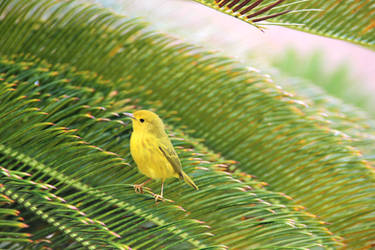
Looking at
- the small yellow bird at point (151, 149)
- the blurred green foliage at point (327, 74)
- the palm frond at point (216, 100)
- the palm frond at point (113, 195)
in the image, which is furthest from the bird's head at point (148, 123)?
the blurred green foliage at point (327, 74)

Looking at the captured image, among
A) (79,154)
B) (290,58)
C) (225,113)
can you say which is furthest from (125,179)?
(290,58)

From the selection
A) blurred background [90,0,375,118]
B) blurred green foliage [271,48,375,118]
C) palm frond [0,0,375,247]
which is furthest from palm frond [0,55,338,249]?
blurred green foliage [271,48,375,118]

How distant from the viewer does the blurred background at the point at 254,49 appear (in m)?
2.44

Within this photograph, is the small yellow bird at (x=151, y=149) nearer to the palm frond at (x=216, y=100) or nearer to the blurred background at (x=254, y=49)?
the palm frond at (x=216, y=100)

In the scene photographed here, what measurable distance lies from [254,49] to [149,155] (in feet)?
7.97

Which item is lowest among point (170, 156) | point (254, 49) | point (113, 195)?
point (113, 195)

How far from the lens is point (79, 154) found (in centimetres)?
152

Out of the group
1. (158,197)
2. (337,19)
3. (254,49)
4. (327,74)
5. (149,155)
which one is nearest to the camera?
(149,155)

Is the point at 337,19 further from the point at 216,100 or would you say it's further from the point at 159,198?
the point at 159,198

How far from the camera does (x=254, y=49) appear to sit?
3.56m

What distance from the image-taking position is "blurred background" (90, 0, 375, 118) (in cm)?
244

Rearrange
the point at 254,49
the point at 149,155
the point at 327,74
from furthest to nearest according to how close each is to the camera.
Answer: the point at 327,74, the point at 254,49, the point at 149,155

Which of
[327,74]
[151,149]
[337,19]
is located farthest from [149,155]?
[327,74]

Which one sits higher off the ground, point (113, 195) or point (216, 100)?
point (216, 100)
